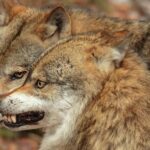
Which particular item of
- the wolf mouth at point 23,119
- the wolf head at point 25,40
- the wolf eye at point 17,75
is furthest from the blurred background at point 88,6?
the wolf mouth at point 23,119

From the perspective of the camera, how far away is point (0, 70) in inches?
322

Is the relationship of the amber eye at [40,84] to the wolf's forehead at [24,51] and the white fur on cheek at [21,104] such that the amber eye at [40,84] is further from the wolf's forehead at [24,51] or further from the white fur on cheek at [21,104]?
the wolf's forehead at [24,51]

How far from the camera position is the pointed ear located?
8087 millimetres

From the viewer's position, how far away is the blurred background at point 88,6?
11648 millimetres

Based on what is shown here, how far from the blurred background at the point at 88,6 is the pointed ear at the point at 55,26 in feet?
11.9

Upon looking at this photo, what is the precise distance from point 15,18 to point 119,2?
865cm

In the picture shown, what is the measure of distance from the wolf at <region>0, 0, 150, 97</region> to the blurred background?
10.7 ft

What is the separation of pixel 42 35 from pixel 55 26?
22 cm

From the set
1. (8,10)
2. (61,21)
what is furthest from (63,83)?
(8,10)

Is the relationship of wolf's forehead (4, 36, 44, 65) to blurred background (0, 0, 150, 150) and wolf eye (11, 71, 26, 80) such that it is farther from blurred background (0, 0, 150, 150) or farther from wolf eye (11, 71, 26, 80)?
blurred background (0, 0, 150, 150)

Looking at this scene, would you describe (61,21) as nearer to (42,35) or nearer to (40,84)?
(42,35)

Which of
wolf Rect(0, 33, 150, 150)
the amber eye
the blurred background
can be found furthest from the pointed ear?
the blurred background

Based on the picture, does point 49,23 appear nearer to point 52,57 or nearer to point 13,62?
point 13,62

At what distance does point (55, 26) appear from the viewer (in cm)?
823
